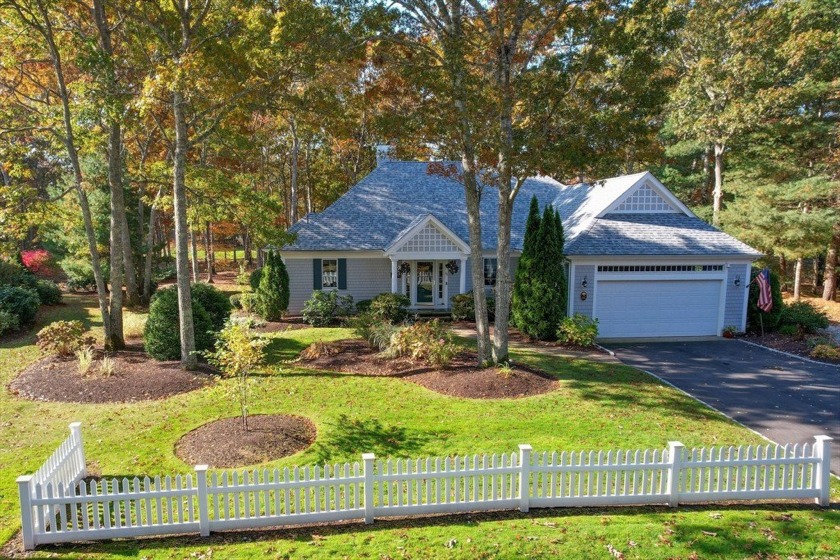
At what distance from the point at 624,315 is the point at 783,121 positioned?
1471 centimetres

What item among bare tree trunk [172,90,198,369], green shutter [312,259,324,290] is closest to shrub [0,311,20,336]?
bare tree trunk [172,90,198,369]

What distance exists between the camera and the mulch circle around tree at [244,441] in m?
7.74

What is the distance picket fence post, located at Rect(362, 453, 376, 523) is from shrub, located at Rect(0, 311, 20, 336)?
15.3 metres

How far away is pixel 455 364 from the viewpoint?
1280 centimetres

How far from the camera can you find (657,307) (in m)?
17.2

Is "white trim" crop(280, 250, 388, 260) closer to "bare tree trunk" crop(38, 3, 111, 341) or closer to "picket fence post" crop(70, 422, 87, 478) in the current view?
"bare tree trunk" crop(38, 3, 111, 341)

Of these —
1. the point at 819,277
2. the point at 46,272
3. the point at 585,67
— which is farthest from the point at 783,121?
the point at 46,272

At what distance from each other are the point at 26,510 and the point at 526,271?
13.6 meters

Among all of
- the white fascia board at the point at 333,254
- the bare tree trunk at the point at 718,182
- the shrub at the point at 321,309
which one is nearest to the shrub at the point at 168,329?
the shrub at the point at 321,309

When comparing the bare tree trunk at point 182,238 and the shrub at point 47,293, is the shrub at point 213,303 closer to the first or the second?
the bare tree trunk at point 182,238

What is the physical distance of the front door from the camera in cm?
2053

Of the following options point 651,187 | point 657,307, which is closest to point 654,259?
point 657,307

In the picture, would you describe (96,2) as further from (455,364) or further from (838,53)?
(838,53)

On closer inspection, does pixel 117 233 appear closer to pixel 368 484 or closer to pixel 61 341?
pixel 61 341
